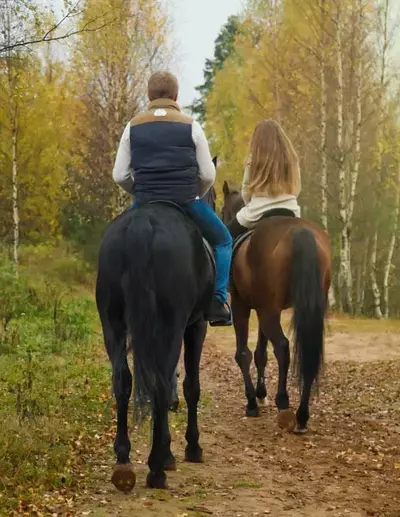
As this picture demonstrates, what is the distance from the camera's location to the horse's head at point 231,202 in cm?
851

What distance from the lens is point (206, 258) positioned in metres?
5.22

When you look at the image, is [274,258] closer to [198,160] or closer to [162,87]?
[198,160]

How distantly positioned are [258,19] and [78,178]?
30.8ft

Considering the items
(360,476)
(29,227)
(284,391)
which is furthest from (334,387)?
(29,227)

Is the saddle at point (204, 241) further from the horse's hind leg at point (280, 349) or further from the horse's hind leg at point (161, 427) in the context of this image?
the horse's hind leg at point (280, 349)

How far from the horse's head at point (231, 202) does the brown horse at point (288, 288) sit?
1009mm

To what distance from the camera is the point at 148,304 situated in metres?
4.65

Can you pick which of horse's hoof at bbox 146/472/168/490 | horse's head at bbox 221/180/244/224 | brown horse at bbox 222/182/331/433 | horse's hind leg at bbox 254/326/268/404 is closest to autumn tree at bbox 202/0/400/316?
horse's head at bbox 221/180/244/224

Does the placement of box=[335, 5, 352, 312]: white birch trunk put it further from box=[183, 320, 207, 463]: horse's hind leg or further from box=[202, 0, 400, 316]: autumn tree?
box=[183, 320, 207, 463]: horse's hind leg

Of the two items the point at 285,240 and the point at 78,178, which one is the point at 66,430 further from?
the point at 78,178

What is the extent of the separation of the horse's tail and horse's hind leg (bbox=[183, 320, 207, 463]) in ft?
3.14

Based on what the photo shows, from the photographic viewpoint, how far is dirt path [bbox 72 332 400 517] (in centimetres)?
458

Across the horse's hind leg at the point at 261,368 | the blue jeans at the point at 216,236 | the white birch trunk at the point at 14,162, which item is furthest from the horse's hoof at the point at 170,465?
the white birch trunk at the point at 14,162

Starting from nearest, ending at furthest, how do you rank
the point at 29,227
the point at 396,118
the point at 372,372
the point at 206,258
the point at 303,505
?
1. the point at 303,505
2. the point at 206,258
3. the point at 372,372
4. the point at 29,227
5. the point at 396,118
